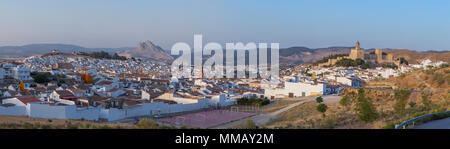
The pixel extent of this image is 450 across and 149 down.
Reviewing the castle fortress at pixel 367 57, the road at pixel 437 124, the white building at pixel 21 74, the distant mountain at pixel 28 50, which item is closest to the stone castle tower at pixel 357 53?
the castle fortress at pixel 367 57

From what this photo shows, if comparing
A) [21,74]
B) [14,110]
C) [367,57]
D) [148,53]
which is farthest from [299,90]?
[148,53]

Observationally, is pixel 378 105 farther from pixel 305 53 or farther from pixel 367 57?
pixel 305 53

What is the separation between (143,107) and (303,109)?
997 cm

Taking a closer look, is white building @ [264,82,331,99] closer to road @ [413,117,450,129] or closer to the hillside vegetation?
the hillside vegetation

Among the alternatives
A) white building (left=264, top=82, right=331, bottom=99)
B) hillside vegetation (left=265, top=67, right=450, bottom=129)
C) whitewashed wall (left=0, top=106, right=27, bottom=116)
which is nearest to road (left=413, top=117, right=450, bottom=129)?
hillside vegetation (left=265, top=67, right=450, bottom=129)

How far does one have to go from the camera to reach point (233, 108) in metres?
26.5

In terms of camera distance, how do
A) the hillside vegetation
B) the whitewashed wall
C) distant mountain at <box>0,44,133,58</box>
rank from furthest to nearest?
distant mountain at <box>0,44,133,58</box>
the whitewashed wall
the hillside vegetation

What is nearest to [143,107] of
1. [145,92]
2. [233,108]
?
[145,92]

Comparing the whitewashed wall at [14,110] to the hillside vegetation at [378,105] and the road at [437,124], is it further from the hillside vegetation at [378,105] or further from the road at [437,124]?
the road at [437,124]

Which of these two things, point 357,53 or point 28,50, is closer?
point 357,53
